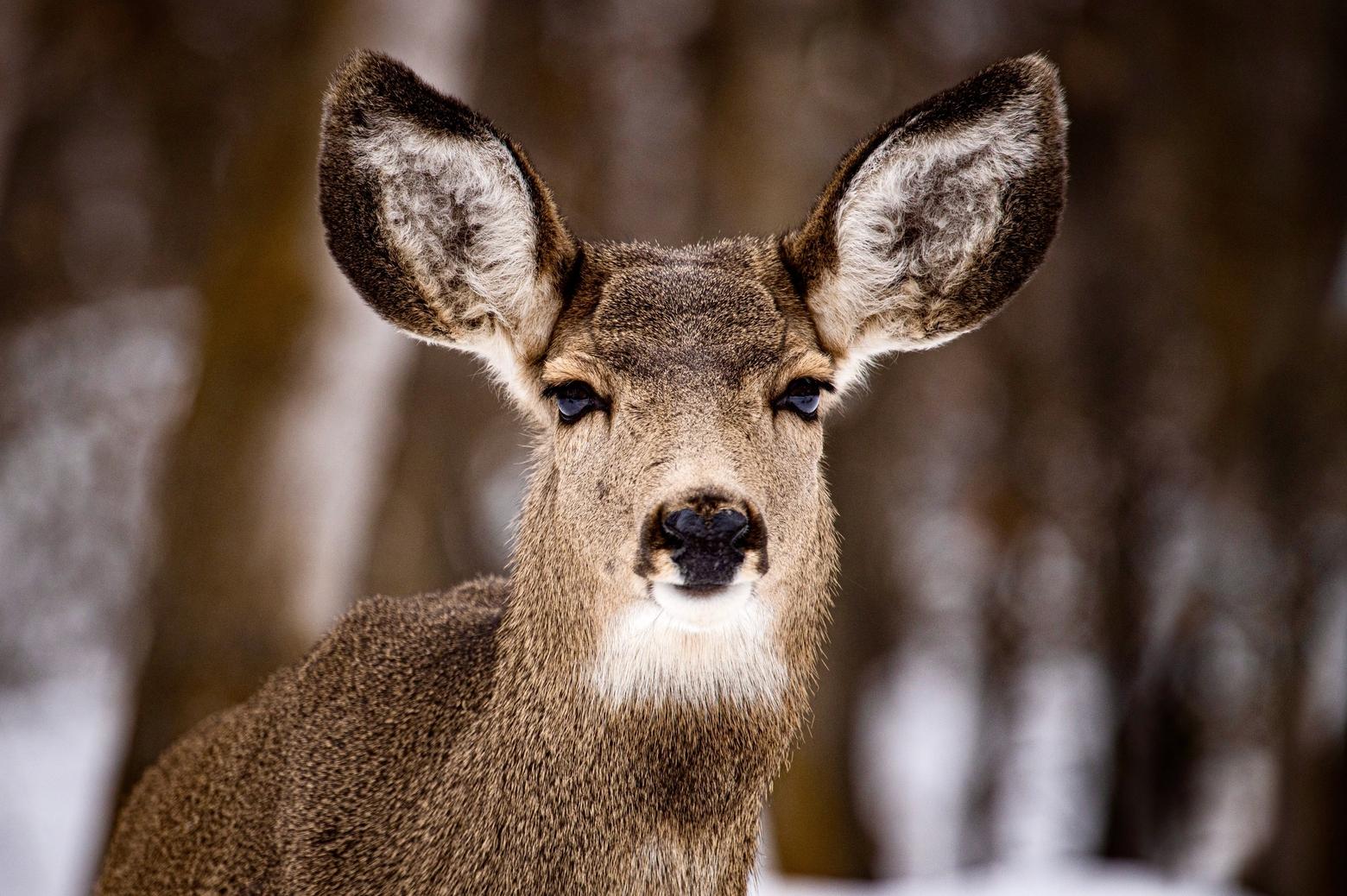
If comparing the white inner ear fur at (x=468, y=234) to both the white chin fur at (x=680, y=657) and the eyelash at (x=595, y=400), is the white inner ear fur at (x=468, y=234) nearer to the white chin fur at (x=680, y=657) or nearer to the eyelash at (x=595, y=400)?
the eyelash at (x=595, y=400)

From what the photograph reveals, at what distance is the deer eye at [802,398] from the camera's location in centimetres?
405

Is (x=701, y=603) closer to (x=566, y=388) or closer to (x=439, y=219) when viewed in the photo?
(x=566, y=388)

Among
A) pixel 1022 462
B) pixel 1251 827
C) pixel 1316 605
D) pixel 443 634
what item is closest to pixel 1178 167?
pixel 1022 462

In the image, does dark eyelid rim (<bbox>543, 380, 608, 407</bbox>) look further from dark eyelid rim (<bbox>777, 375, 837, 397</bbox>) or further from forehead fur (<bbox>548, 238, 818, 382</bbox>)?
dark eyelid rim (<bbox>777, 375, 837, 397</bbox>)

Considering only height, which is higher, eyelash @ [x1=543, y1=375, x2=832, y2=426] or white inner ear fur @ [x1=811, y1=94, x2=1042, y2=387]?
white inner ear fur @ [x1=811, y1=94, x2=1042, y2=387]

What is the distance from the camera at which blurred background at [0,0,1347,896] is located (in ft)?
27.5

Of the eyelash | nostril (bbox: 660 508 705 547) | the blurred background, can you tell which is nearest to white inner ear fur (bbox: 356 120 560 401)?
the eyelash

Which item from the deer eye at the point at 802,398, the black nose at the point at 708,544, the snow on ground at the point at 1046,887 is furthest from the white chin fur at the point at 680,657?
the snow on ground at the point at 1046,887

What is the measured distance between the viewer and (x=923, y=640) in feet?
56.3

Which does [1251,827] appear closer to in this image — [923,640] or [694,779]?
[923,640]

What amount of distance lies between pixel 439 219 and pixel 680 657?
1.52 m

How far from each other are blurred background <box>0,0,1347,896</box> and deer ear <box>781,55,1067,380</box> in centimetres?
345

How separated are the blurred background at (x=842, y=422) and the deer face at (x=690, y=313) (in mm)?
3354

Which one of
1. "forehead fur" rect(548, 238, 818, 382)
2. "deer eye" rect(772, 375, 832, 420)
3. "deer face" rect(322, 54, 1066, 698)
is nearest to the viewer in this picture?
"deer face" rect(322, 54, 1066, 698)
